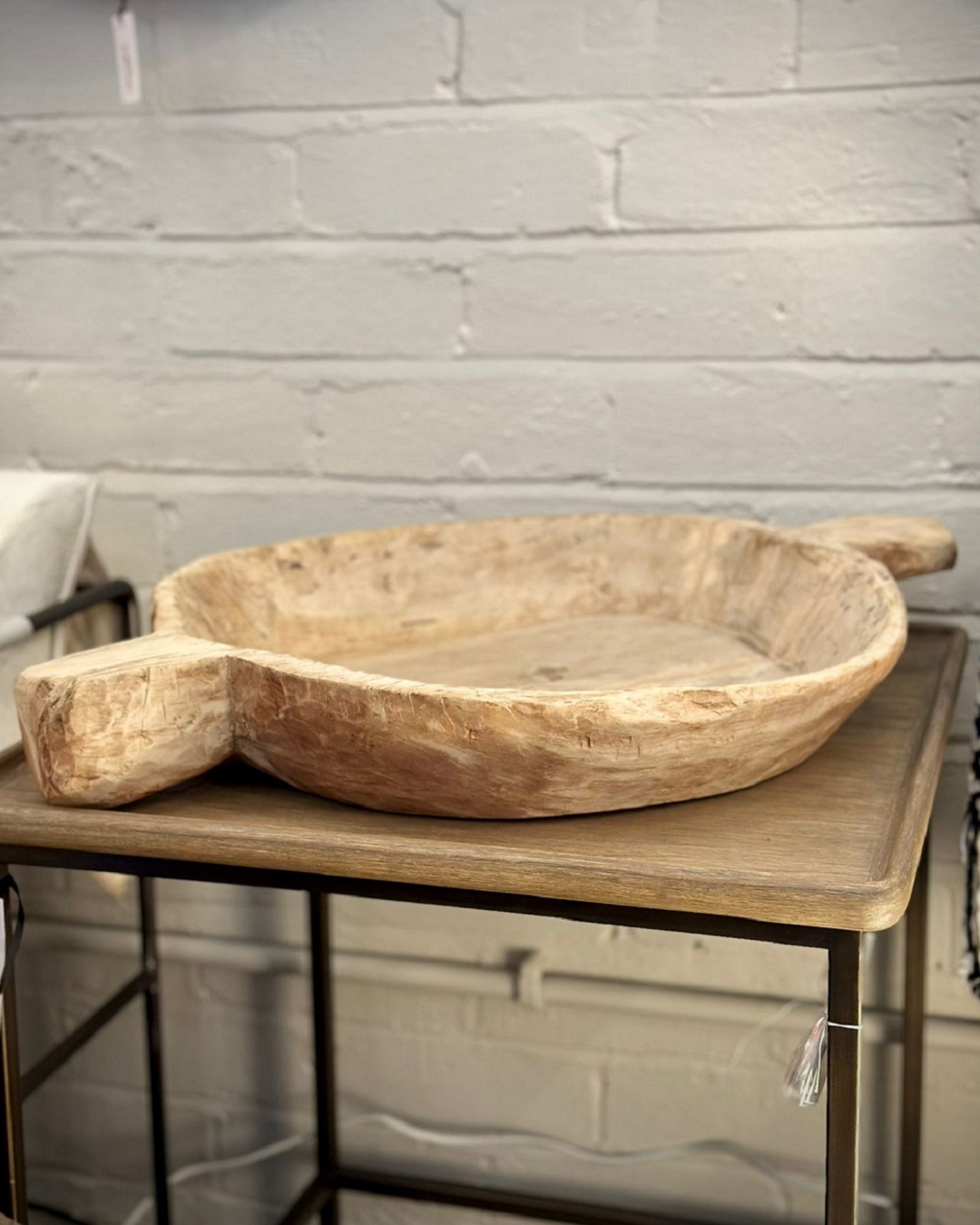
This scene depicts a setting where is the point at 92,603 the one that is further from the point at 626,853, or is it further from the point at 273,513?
the point at 626,853

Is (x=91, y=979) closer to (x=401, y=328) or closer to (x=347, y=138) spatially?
(x=401, y=328)

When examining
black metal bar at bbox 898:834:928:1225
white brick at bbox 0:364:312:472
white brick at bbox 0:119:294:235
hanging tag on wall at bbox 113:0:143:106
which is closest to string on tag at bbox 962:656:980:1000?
black metal bar at bbox 898:834:928:1225

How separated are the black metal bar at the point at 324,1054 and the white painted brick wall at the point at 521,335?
57 mm

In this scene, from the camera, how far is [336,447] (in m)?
1.30

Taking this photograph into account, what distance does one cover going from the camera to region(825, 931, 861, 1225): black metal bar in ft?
2.17

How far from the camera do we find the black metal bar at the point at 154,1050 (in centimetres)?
134

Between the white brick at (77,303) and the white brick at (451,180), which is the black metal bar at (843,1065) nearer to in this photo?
the white brick at (451,180)

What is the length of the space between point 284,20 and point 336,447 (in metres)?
0.39

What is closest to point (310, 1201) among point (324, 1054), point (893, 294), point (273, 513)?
point (324, 1054)

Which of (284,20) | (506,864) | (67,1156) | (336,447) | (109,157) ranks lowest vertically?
(67,1156)

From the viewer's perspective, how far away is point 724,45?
1.13 metres

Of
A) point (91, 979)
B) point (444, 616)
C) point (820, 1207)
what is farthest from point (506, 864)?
point (91, 979)

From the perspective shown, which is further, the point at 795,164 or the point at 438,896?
the point at 795,164

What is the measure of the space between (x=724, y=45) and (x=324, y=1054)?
1.02 m
